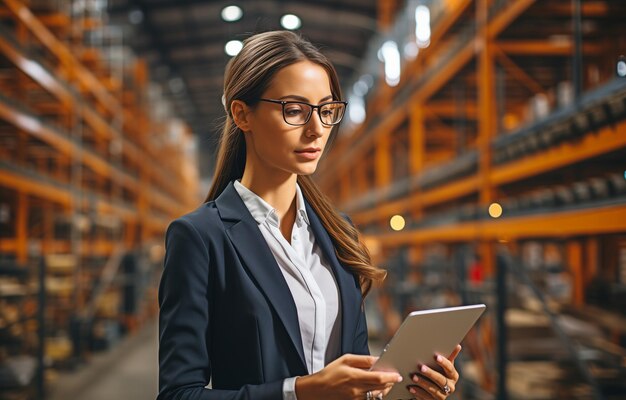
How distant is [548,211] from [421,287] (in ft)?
14.5

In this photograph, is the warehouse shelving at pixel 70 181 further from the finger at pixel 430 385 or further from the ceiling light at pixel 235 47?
the finger at pixel 430 385

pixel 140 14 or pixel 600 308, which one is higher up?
pixel 140 14

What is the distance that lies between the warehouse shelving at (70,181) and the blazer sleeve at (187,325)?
16.9ft

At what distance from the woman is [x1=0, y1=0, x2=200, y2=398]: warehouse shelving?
5143 mm

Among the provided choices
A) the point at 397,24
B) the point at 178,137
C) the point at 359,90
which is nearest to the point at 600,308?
the point at 397,24

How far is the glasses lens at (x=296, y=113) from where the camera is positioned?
5.41 ft

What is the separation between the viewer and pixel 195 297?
1.55 meters

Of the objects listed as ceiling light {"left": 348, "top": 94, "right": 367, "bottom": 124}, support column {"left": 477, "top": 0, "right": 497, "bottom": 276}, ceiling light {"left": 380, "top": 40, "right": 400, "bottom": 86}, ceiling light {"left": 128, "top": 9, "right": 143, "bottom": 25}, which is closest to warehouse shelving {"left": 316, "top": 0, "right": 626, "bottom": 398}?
support column {"left": 477, "top": 0, "right": 497, "bottom": 276}

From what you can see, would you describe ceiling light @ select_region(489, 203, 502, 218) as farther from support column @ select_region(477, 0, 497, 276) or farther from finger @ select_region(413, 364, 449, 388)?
finger @ select_region(413, 364, 449, 388)

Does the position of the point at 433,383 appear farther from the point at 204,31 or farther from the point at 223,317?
the point at 204,31

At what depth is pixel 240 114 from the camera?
1.72m

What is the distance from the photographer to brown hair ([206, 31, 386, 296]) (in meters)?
1.65

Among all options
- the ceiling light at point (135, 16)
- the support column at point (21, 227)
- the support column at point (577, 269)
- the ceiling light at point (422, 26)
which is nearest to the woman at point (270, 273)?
the support column at point (21, 227)

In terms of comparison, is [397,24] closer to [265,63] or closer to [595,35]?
[595,35]
